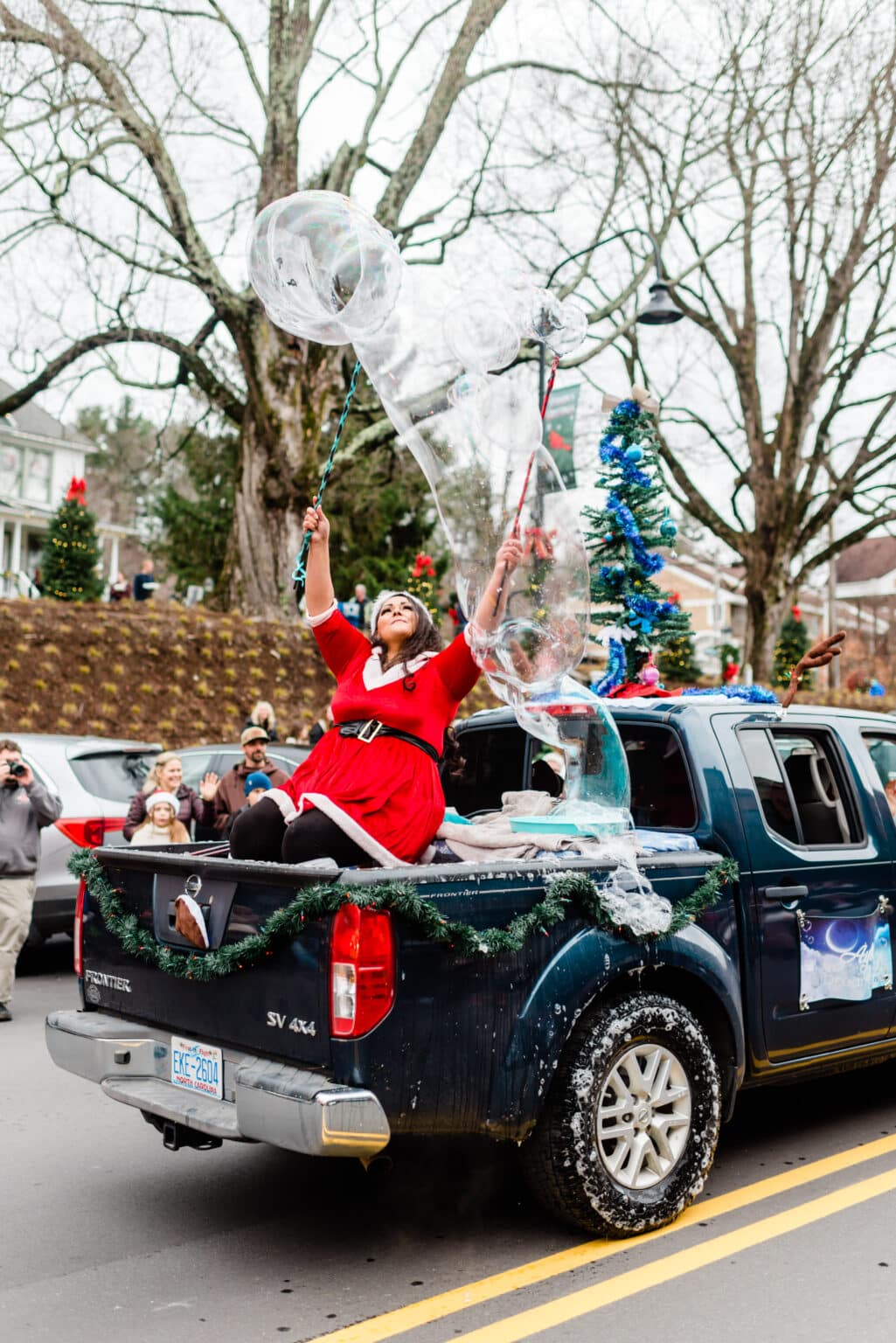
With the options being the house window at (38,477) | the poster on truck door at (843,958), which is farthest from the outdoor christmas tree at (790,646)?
the house window at (38,477)

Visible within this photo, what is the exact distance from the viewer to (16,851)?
761 centimetres

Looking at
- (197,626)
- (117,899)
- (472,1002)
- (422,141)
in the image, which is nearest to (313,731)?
(197,626)

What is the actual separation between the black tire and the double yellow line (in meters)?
0.13

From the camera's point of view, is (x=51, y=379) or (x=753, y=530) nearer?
(x=51, y=379)

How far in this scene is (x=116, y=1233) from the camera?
421cm

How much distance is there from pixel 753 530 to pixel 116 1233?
20.1 meters

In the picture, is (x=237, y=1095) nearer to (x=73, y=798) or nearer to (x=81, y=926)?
(x=81, y=926)

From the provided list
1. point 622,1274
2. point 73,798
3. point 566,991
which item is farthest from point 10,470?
point 622,1274

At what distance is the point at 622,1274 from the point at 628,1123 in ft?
1.45

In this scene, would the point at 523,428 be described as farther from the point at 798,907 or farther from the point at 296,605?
the point at 296,605

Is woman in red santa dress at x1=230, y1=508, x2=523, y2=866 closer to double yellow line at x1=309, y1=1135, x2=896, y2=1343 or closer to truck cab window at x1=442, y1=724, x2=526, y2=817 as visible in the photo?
truck cab window at x1=442, y1=724, x2=526, y2=817

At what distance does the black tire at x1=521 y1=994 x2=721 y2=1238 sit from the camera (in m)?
3.85

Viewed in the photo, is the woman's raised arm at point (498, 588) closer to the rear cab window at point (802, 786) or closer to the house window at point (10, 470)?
the rear cab window at point (802, 786)

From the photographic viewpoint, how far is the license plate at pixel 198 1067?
12.5 ft
